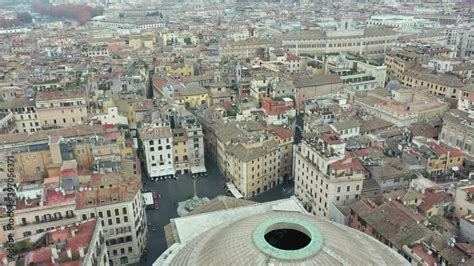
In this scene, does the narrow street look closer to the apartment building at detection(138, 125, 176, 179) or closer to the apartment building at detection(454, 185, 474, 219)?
the apartment building at detection(138, 125, 176, 179)

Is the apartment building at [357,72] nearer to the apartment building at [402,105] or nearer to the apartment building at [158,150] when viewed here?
the apartment building at [402,105]

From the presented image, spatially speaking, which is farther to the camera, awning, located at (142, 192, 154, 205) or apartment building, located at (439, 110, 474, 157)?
apartment building, located at (439, 110, 474, 157)

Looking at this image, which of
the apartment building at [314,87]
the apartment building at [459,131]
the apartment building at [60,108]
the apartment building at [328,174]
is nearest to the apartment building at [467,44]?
the apartment building at [314,87]

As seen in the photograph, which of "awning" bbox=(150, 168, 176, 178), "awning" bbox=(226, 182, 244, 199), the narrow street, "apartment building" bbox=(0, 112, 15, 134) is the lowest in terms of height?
the narrow street

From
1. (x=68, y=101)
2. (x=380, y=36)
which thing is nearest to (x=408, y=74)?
(x=380, y=36)

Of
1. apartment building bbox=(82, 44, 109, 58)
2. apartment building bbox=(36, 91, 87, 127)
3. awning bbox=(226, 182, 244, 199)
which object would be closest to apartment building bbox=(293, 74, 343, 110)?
awning bbox=(226, 182, 244, 199)

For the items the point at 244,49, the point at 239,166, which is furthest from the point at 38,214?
the point at 244,49

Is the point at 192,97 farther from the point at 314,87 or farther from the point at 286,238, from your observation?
the point at 286,238
